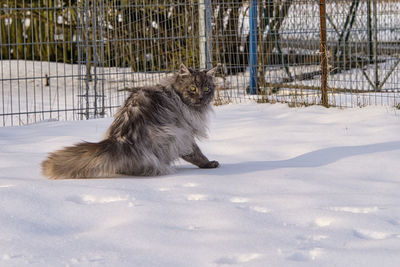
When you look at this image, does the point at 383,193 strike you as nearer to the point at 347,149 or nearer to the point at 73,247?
the point at 347,149

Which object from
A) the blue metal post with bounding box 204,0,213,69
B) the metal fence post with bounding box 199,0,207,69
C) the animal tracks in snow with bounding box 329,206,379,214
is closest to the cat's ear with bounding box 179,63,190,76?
the animal tracks in snow with bounding box 329,206,379,214

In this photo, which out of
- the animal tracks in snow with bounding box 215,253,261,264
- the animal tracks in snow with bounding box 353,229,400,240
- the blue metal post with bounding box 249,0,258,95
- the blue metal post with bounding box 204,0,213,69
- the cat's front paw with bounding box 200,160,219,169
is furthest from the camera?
the blue metal post with bounding box 249,0,258,95

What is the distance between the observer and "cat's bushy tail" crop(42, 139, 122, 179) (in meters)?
3.62

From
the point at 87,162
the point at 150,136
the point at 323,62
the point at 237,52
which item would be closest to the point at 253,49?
the point at 237,52

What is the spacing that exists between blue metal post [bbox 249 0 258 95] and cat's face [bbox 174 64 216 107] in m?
4.74

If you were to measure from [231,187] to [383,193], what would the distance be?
0.85m

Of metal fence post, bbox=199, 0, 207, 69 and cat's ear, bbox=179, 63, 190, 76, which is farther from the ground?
metal fence post, bbox=199, 0, 207, 69

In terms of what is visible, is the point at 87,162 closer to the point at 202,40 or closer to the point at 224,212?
the point at 224,212

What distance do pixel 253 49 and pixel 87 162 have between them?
5.81m

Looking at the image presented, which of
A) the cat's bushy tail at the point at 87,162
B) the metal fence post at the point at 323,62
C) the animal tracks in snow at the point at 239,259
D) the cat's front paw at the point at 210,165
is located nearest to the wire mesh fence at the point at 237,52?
the metal fence post at the point at 323,62

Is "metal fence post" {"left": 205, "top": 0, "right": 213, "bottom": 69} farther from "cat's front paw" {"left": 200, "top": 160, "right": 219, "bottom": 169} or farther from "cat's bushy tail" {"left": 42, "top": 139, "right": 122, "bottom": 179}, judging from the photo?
"cat's bushy tail" {"left": 42, "top": 139, "right": 122, "bottom": 179}

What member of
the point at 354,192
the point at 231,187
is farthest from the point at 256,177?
the point at 354,192

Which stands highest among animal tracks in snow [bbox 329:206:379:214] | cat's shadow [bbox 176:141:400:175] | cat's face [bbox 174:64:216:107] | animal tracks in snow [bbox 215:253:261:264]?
cat's face [bbox 174:64:216:107]

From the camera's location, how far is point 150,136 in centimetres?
380
